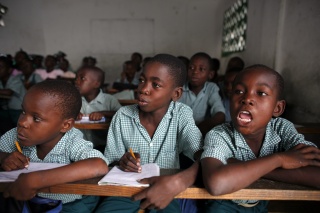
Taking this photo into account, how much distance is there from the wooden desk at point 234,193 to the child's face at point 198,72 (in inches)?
70.7

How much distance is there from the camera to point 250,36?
4.57 m

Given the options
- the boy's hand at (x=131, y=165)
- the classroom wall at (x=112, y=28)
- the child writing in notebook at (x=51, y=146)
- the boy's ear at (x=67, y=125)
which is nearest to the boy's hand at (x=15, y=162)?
the child writing in notebook at (x=51, y=146)

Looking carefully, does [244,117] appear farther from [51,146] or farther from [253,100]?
[51,146]

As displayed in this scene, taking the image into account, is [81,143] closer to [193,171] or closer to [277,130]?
[193,171]

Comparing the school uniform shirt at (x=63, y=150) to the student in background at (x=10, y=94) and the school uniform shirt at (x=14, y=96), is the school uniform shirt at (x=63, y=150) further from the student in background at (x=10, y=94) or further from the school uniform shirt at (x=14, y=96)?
the school uniform shirt at (x=14, y=96)

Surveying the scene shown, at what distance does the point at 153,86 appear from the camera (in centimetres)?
149

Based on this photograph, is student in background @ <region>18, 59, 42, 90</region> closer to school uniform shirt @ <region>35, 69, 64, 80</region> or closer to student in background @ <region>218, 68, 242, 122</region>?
school uniform shirt @ <region>35, 69, 64, 80</region>

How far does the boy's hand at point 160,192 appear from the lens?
837 mm

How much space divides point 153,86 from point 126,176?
66 centimetres

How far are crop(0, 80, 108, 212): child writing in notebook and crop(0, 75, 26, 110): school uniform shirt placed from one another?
2.38 metres

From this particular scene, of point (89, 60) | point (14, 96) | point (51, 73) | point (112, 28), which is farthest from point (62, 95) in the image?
point (112, 28)

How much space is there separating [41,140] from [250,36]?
13.8ft

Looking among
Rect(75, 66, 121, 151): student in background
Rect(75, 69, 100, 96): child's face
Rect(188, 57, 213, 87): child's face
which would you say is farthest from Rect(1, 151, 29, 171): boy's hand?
Rect(188, 57, 213, 87): child's face

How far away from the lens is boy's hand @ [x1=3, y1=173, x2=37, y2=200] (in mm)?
854
